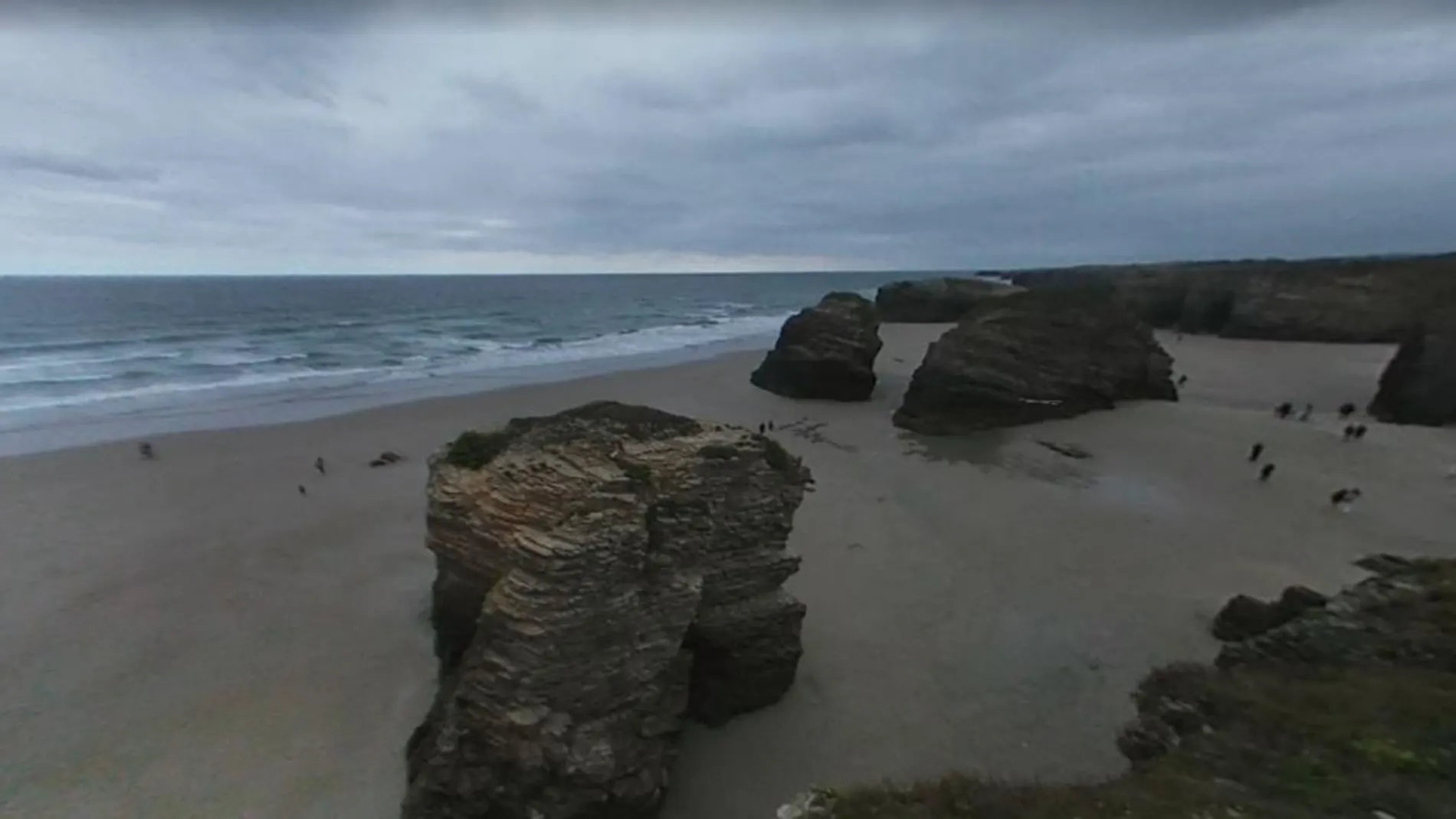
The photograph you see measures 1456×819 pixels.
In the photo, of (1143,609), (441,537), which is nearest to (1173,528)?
→ (1143,609)

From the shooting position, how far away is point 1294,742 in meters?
4.84

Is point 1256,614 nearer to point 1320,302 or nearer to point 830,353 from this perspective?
point 830,353

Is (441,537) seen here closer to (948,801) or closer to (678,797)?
(678,797)

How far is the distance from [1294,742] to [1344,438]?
2076cm

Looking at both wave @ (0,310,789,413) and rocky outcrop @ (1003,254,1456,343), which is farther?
rocky outcrop @ (1003,254,1456,343)

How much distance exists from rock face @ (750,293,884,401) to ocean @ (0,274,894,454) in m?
13.3

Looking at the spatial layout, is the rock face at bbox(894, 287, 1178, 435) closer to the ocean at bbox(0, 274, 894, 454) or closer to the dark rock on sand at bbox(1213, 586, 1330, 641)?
the dark rock on sand at bbox(1213, 586, 1330, 641)

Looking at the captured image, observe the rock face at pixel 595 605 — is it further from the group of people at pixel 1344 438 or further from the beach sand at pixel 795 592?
the group of people at pixel 1344 438

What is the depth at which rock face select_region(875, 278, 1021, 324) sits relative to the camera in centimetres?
6162

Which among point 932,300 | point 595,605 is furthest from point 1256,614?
point 932,300

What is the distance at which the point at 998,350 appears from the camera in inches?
899

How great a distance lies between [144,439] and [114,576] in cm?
1234

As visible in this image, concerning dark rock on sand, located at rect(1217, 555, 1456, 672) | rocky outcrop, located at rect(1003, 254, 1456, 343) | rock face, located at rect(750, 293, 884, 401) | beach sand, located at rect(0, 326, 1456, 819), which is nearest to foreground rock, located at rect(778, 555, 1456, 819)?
dark rock on sand, located at rect(1217, 555, 1456, 672)

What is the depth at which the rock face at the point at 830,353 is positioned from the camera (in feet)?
90.7
